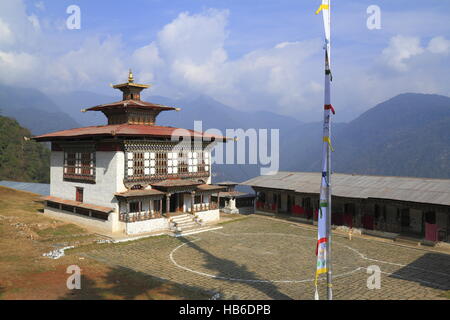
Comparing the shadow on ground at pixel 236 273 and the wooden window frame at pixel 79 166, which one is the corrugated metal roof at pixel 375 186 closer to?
the shadow on ground at pixel 236 273

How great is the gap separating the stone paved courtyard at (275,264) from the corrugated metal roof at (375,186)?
3.61 metres

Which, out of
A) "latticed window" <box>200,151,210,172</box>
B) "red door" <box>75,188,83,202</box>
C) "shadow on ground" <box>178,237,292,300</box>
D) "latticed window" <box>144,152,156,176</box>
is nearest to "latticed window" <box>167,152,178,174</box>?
"latticed window" <box>144,152,156,176</box>

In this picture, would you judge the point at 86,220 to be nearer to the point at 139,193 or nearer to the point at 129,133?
the point at 139,193

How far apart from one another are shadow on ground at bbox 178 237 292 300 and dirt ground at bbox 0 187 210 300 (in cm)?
267

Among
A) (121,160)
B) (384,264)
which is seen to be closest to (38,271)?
(121,160)

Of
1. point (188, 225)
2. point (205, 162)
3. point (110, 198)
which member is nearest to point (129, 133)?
point (110, 198)

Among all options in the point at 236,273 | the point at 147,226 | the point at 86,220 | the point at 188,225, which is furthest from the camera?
the point at 86,220

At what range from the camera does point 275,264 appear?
852 inches

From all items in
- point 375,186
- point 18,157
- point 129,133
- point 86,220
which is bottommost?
point 86,220

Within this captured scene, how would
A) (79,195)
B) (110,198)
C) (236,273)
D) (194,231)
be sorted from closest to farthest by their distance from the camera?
(236,273) → (110,198) → (194,231) → (79,195)

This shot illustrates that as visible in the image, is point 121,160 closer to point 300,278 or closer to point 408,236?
point 300,278

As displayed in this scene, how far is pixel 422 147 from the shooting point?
7121 inches

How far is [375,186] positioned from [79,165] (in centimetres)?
2549

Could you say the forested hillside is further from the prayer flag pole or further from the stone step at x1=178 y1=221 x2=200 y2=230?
the prayer flag pole
